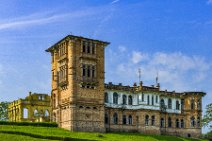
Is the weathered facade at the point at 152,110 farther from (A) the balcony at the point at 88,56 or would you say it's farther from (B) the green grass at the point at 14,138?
(B) the green grass at the point at 14,138

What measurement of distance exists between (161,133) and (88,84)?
2190cm

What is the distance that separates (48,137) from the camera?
68.4 meters

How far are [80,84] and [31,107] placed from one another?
75.3 ft

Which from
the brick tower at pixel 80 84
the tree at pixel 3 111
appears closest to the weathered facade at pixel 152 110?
the brick tower at pixel 80 84

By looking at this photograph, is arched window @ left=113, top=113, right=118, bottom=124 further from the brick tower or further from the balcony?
the balcony

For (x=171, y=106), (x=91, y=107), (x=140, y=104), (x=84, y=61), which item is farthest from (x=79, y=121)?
(x=171, y=106)

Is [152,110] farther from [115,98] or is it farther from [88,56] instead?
[88,56]

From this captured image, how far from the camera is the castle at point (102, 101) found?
85750 millimetres

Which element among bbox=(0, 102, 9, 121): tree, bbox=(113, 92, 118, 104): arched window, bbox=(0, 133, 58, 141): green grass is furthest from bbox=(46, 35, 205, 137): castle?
bbox=(0, 102, 9, 121): tree

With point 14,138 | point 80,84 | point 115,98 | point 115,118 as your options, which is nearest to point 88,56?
point 80,84

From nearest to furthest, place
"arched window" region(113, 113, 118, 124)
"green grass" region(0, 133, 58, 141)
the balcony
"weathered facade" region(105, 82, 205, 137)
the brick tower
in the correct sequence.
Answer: "green grass" region(0, 133, 58, 141), the brick tower, the balcony, "arched window" region(113, 113, 118, 124), "weathered facade" region(105, 82, 205, 137)

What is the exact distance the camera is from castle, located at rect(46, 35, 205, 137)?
3376 inches

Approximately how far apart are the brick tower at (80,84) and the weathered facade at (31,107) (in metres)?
14.2

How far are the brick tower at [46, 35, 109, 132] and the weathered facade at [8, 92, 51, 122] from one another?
14.2 meters
